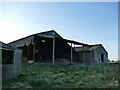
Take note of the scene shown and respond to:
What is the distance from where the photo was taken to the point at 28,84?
9016 millimetres

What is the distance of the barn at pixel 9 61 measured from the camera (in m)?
9.82

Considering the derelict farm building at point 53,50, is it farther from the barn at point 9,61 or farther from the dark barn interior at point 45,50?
the barn at point 9,61

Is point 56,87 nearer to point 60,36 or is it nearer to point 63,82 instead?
point 63,82

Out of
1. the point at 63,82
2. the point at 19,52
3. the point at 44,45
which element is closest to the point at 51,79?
the point at 63,82

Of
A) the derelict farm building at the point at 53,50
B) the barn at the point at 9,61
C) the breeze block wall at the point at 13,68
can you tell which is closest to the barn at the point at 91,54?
the derelict farm building at the point at 53,50

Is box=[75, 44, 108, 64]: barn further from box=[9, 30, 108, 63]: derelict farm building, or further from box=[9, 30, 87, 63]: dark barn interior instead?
box=[9, 30, 87, 63]: dark barn interior

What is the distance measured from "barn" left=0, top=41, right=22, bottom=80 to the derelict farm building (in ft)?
24.0

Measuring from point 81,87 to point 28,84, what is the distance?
2154 millimetres

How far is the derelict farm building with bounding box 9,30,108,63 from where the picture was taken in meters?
20.1

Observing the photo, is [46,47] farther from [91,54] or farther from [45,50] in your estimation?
[91,54]

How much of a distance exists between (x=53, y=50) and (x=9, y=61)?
8162 millimetres

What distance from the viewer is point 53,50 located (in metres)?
18.8

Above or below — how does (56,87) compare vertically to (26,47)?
below

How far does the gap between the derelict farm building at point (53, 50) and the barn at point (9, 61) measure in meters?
7.31
